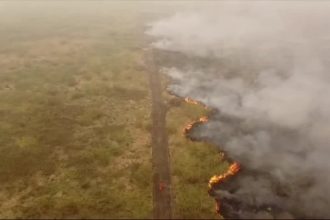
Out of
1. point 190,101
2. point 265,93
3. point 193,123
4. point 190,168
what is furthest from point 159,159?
point 265,93

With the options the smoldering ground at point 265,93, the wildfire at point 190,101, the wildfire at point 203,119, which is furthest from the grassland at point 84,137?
the smoldering ground at point 265,93

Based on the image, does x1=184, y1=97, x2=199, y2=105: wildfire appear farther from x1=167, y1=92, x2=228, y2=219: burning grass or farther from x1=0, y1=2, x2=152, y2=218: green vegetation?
x1=0, y1=2, x2=152, y2=218: green vegetation

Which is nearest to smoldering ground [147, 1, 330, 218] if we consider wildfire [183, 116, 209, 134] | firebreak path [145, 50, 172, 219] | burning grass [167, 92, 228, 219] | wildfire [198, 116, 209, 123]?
wildfire [198, 116, 209, 123]

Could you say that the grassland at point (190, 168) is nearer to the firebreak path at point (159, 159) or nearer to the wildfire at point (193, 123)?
the wildfire at point (193, 123)

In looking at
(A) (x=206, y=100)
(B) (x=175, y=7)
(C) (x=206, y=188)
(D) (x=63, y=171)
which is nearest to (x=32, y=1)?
(B) (x=175, y=7)

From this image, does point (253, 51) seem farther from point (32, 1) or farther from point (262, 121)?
point (32, 1)

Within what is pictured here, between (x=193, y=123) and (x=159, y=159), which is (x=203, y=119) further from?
(x=159, y=159)
